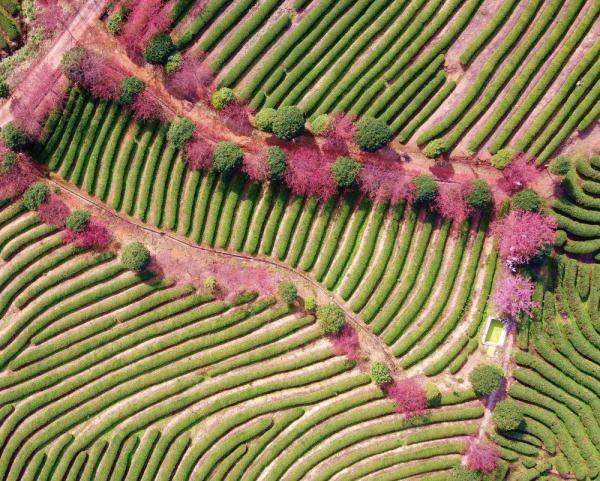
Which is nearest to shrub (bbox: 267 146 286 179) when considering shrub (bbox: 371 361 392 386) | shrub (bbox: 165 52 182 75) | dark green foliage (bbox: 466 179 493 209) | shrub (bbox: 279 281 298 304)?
A: shrub (bbox: 279 281 298 304)

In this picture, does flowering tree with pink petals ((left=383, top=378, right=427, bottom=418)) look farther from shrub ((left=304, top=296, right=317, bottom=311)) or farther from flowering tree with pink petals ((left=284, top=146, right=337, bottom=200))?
flowering tree with pink petals ((left=284, top=146, right=337, bottom=200))

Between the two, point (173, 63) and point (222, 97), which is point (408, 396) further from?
point (173, 63)

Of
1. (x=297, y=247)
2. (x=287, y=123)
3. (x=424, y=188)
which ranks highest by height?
(x=424, y=188)

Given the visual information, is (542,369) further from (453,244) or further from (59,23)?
(59,23)

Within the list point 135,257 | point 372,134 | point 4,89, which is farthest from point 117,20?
point 372,134

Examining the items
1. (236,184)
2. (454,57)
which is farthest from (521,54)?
(236,184)

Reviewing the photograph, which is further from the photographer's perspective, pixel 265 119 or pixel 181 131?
pixel 181 131
